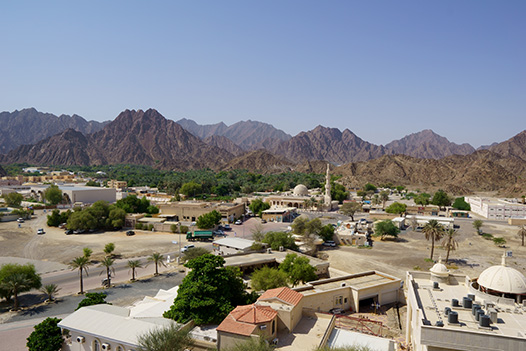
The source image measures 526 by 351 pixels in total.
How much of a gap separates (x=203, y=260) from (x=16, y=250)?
118 ft

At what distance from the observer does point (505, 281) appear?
1672 cm

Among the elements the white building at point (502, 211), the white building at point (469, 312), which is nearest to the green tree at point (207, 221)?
the white building at point (469, 312)

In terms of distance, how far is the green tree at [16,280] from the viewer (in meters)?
25.7

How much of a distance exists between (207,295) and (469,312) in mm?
12908

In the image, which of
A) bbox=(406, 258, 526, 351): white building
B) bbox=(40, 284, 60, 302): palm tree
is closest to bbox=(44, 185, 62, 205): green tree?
bbox=(40, 284, 60, 302): palm tree

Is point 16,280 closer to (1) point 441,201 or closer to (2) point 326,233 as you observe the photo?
(2) point 326,233

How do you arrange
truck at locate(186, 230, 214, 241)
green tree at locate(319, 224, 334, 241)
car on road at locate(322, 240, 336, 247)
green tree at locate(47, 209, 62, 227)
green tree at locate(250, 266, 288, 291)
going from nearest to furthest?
green tree at locate(250, 266, 288, 291) → car on road at locate(322, 240, 336, 247) → green tree at locate(319, 224, 334, 241) → truck at locate(186, 230, 214, 241) → green tree at locate(47, 209, 62, 227)

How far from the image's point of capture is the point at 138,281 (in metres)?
31.7

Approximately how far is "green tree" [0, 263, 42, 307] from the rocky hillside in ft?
404

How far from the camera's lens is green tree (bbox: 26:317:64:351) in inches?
698

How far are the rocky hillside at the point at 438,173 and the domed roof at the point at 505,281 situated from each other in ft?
393

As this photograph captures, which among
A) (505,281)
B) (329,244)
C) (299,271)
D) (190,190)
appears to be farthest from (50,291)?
(190,190)

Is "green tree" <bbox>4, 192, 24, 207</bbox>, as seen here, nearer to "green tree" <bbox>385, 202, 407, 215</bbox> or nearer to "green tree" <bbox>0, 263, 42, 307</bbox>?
"green tree" <bbox>0, 263, 42, 307</bbox>

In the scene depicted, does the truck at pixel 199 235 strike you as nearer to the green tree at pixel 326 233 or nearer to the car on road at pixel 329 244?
the green tree at pixel 326 233
